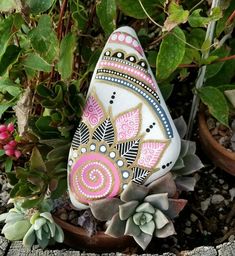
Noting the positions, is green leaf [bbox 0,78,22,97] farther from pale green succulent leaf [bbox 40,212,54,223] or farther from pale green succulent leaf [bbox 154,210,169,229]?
pale green succulent leaf [bbox 154,210,169,229]

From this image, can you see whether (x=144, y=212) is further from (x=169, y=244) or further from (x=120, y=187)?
(x=169, y=244)

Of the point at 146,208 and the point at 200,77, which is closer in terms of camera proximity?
the point at 146,208

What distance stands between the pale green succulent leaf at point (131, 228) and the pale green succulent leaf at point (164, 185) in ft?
0.22

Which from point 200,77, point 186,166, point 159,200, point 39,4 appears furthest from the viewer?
point 200,77

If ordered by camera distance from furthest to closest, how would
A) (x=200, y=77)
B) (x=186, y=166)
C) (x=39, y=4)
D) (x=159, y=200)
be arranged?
(x=200, y=77)
(x=186, y=166)
(x=159, y=200)
(x=39, y=4)

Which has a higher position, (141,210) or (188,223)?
(141,210)

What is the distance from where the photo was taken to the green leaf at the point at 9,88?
1.32m

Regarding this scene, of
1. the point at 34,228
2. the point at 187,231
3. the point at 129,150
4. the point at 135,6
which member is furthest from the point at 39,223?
the point at 135,6

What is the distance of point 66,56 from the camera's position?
3.96ft

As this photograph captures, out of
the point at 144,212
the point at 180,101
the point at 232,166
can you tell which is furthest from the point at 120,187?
the point at 180,101

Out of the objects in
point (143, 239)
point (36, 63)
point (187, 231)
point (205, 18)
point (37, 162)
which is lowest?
point (187, 231)

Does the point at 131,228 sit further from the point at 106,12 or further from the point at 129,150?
the point at 106,12

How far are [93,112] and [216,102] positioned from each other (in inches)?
10.7

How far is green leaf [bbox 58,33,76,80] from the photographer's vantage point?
1202mm
